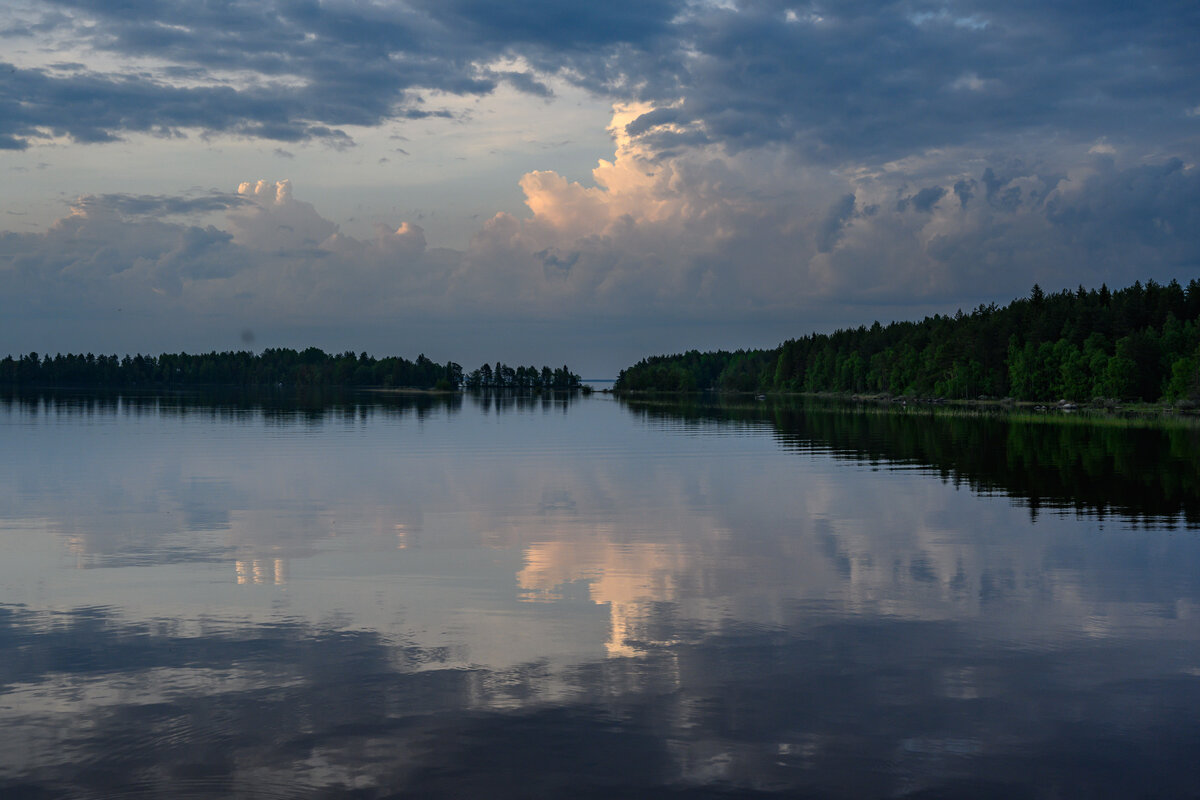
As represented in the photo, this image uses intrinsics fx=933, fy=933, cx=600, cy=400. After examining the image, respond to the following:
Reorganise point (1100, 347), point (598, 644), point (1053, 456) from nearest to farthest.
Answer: point (598, 644)
point (1053, 456)
point (1100, 347)

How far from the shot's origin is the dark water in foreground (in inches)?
484

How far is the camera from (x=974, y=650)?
58.2 feet

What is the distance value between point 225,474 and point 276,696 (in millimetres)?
39625

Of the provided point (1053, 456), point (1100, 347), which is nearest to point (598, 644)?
point (1053, 456)

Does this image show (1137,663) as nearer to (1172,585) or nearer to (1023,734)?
(1023,734)

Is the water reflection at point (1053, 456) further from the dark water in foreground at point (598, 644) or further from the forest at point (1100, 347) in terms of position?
the forest at point (1100, 347)

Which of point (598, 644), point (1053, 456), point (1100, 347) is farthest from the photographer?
point (1100, 347)

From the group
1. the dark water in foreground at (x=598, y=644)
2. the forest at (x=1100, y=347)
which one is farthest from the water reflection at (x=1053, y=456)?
the forest at (x=1100, y=347)

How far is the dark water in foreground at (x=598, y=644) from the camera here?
12.3m

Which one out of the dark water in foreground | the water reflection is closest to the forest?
the water reflection

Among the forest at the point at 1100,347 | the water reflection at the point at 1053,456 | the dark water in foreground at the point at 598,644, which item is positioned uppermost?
the forest at the point at 1100,347

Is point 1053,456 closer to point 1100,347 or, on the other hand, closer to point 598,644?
point 598,644

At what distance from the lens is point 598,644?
1798 cm

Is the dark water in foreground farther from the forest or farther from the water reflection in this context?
the forest
